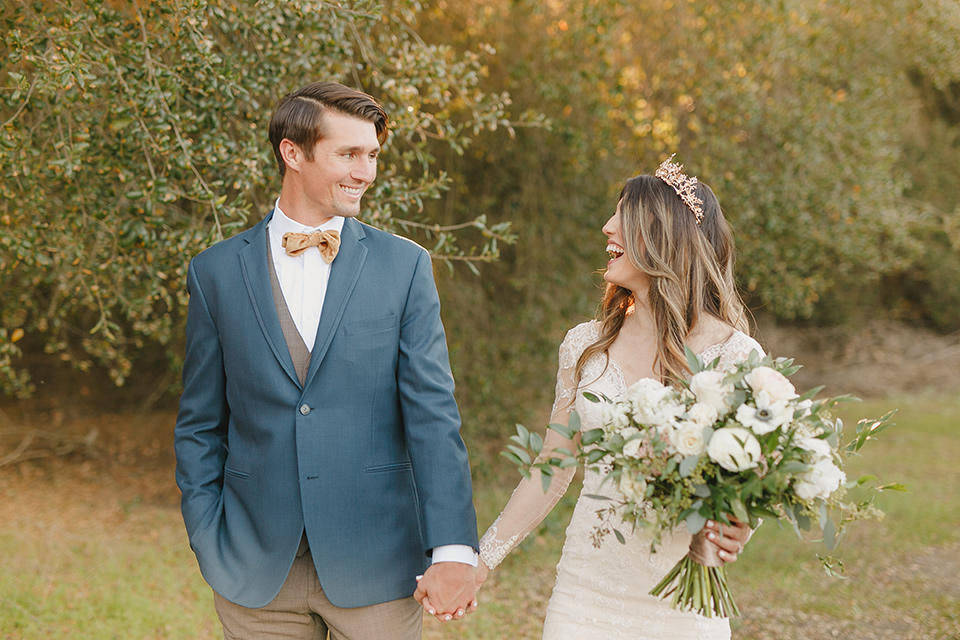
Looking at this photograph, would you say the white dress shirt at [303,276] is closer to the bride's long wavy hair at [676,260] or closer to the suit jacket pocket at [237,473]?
the suit jacket pocket at [237,473]

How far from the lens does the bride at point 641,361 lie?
89.8 inches

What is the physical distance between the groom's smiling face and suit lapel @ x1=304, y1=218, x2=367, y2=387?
0.08 m

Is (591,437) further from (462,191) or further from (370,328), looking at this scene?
(462,191)

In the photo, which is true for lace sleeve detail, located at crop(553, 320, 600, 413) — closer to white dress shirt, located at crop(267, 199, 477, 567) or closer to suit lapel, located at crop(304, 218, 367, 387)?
white dress shirt, located at crop(267, 199, 477, 567)

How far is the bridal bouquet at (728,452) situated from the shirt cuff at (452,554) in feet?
1.04

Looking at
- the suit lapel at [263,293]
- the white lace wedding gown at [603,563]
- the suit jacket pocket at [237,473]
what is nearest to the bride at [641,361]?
the white lace wedding gown at [603,563]

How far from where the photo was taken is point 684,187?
2.40 meters

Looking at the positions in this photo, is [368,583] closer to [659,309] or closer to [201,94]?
[659,309]

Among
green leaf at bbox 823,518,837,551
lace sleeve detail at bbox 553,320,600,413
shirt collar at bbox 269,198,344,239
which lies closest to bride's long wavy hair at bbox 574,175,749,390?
lace sleeve detail at bbox 553,320,600,413

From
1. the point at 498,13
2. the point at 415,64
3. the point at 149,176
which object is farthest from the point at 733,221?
the point at 149,176

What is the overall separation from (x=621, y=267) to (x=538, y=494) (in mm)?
744

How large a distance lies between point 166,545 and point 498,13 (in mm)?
4894

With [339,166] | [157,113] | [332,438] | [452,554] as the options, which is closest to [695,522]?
[452,554]

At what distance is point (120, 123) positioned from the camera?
114 inches
